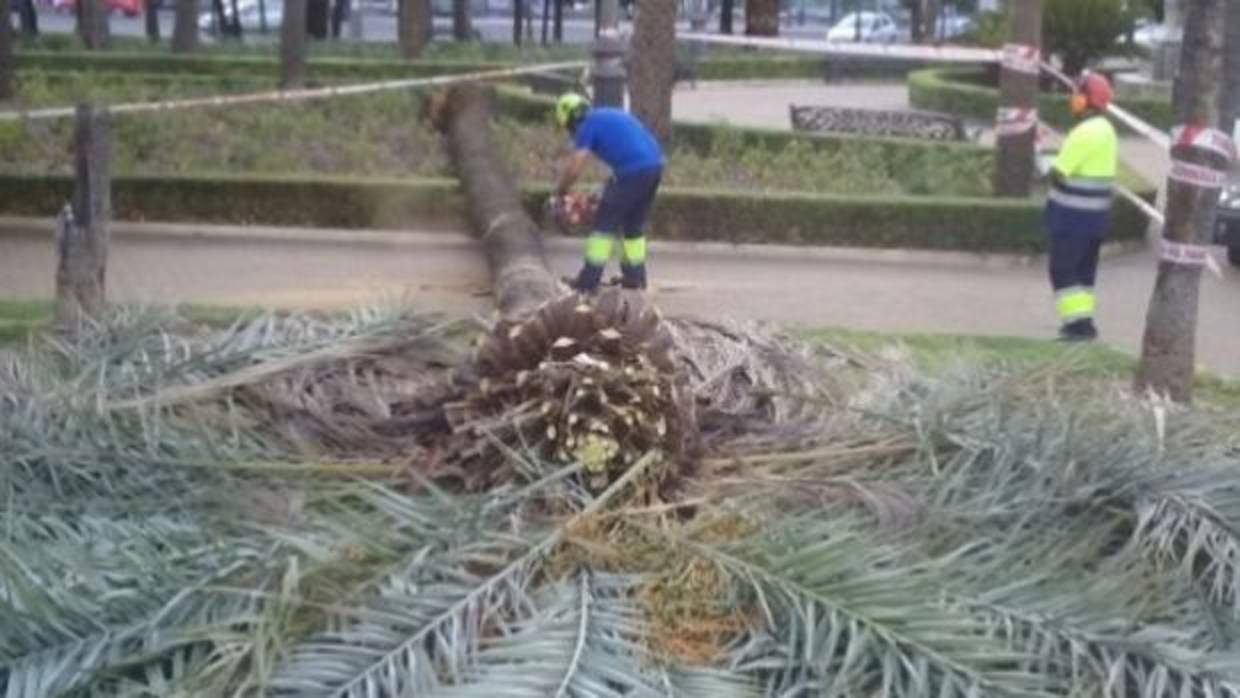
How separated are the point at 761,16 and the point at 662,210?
14523 mm

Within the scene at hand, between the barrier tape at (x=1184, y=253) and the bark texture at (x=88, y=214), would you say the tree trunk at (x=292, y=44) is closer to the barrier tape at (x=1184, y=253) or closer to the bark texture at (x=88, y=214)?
the bark texture at (x=88, y=214)

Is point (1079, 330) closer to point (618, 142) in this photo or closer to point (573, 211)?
point (618, 142)

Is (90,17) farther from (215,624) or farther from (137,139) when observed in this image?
(215,624)

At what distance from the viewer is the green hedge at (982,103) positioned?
3188 cm

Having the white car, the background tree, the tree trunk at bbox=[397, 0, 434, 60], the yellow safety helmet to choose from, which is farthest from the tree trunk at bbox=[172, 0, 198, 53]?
the white car

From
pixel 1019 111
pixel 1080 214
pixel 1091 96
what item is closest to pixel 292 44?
pixel 1019 111

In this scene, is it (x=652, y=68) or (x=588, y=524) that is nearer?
(x=588, y=524)

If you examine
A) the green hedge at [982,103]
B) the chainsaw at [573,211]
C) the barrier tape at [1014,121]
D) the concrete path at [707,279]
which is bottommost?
the green hedge at [982,103]

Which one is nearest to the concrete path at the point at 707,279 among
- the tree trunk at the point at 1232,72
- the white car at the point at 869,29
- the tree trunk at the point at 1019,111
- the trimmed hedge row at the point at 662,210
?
the trimmed hedge row at the point at 662,210

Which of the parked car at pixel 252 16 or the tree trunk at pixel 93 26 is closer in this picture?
the tree trunk at pixel 93 26

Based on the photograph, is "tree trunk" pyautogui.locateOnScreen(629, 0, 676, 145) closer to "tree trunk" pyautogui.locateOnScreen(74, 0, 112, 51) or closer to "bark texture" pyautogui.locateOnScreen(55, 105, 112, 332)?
"bark texture" pyautogui.locateOnScreen(55, 105, 112, 332)

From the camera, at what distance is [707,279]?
51.5ft

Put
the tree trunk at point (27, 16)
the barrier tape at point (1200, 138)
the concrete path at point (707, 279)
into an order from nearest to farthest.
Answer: the barrier tape at point (1200, 138) < the concrete path at point (707, 279) < the tree trunk at point (27, 16)

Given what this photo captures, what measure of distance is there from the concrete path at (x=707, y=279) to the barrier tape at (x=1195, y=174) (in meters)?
3.91
